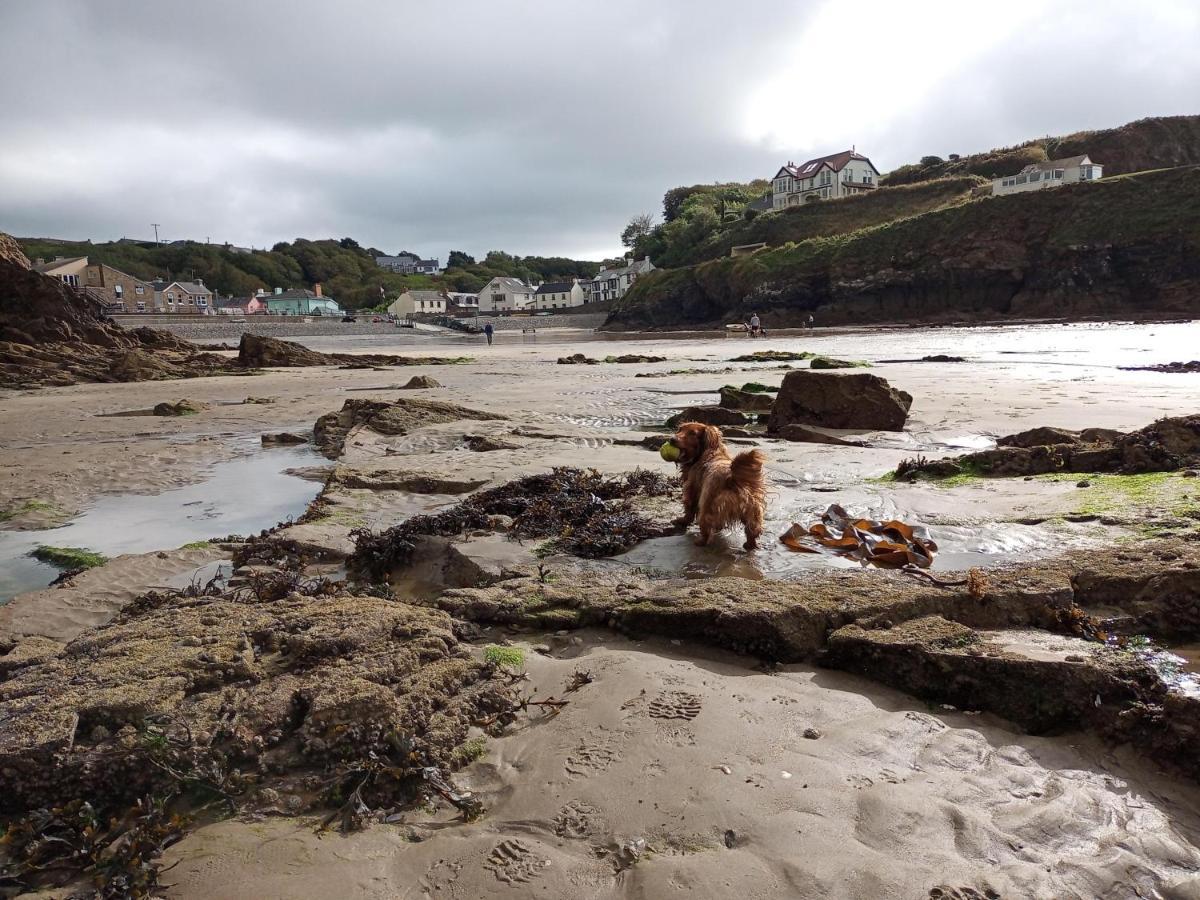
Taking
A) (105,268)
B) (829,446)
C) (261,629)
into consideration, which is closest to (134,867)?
(261,629)

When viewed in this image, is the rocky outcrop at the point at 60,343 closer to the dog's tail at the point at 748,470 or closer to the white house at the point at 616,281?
the dog's tail at the point at 748,470

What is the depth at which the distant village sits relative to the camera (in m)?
80.9

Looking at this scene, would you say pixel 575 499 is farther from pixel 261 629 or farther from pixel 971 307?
pixel 971 307

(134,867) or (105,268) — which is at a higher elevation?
(105,268)

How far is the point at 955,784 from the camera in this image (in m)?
2.39

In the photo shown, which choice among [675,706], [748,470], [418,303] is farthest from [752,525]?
[418,303]

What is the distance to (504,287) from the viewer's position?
13012 centimetres

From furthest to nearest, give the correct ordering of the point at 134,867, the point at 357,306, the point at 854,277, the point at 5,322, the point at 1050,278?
1. the point at 357,306
2. the point at 854,277
3. the point at 1050,278
4. the point at 5,322
5. the point at 134,867

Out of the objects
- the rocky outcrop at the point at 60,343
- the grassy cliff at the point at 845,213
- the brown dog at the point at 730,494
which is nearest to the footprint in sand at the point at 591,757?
the brown dog at the point at 730,494

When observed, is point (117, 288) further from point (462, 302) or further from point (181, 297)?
point (462, 302)

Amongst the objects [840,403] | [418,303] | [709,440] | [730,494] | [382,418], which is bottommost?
[382,418]

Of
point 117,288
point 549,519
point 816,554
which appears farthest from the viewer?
point 117,288

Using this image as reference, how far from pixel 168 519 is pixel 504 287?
128 m

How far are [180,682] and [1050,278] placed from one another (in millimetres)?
65594
